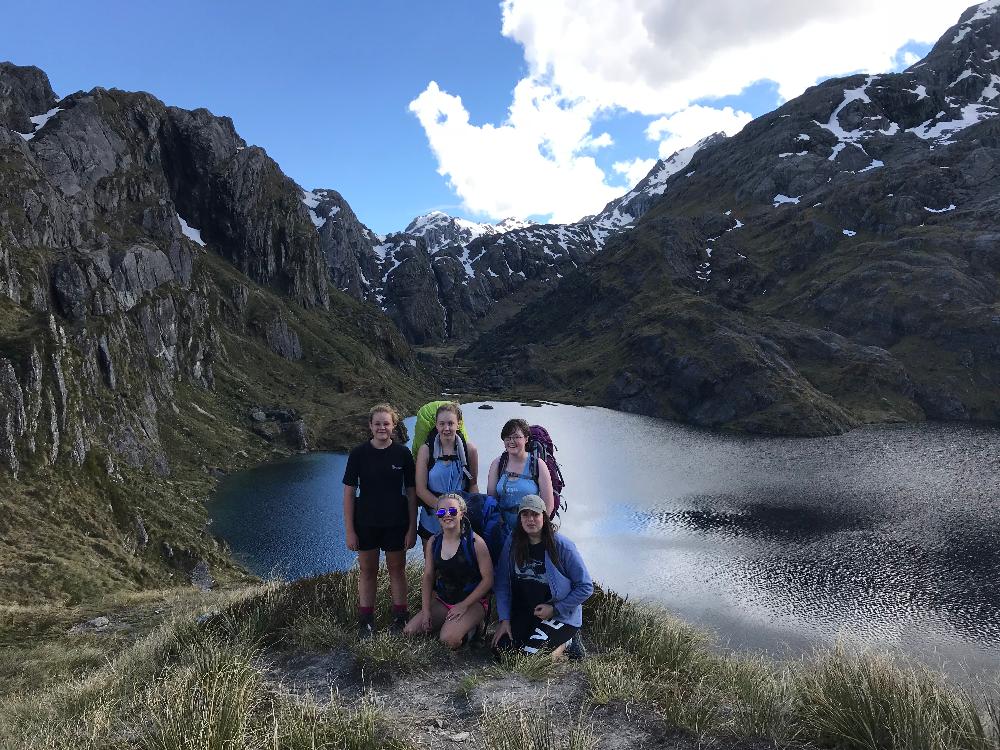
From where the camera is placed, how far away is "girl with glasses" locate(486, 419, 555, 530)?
32.8 ft

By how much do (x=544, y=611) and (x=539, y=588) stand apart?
36cm

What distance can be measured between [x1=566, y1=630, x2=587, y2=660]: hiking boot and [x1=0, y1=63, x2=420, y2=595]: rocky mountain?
31.6 meters

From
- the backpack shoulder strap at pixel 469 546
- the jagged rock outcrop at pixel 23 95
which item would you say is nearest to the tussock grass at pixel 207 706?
the backpack shoulder strap at pixel 469 546

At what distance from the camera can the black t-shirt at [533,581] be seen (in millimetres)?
9172

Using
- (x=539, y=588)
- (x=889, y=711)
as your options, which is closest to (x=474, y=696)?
(x=539, y=588)

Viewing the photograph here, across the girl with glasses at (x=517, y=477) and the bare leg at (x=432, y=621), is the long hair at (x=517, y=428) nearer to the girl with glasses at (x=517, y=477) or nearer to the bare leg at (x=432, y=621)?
the girl with glasses at (x=517, y=477)

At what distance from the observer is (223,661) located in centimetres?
818

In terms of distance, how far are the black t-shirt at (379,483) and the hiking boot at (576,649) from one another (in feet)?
12.1

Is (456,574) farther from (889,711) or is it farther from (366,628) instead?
(889,711)

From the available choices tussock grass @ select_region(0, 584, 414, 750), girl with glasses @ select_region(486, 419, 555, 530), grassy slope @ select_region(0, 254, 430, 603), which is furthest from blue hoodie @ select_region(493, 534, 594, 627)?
grassy slope @ select_region(0, 254, 430, 603)

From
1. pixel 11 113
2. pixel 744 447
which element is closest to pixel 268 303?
pixel 11 113

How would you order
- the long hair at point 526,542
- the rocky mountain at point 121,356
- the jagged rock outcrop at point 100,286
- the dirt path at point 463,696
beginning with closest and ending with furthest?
the dirt path at point 463,696 → the long hair at point 526,542 → the rocky mountain at point 121,356 → the jagged rock outcrop at point 100,286

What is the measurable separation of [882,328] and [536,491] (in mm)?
210058

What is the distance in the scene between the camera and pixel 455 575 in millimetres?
9523
